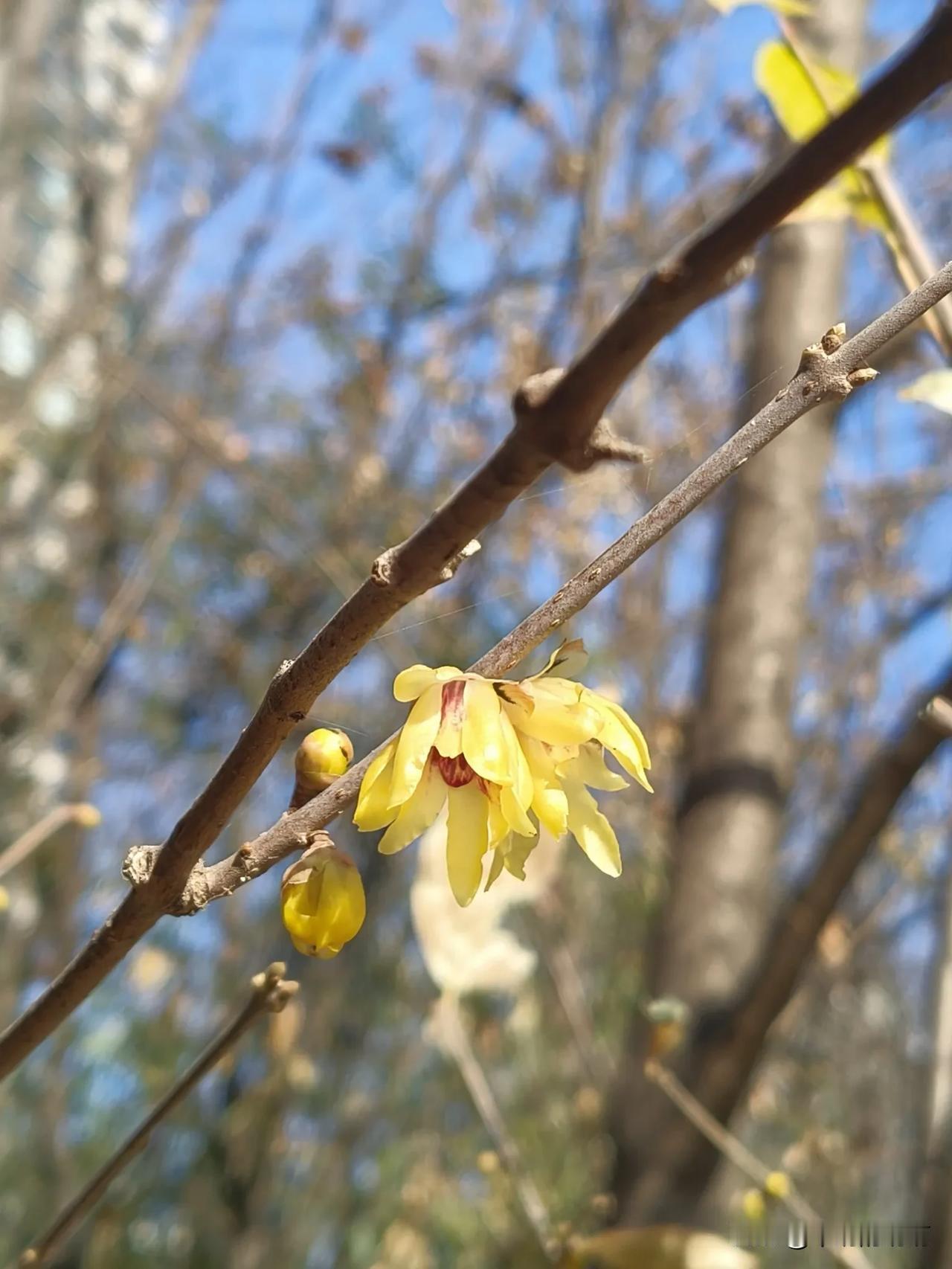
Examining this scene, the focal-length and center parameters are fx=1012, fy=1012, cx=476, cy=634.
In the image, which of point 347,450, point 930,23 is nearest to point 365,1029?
point 347,450

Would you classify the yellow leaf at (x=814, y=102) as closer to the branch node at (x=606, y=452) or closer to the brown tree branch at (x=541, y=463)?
the brown tree branch at (x=541, y=463)

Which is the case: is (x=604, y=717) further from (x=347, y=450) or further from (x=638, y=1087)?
(x=347, y=450)

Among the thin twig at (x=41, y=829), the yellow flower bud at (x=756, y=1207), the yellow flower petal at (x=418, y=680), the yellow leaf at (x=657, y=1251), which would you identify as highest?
the thin twig at (x=41, y=829)

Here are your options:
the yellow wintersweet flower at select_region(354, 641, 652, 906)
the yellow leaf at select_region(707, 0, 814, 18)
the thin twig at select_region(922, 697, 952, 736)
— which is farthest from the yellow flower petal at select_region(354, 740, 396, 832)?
the yellow leaf at select_region(707, 0, 814, 18)

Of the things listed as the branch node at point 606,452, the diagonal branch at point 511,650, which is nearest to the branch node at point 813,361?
the diagonal branch at point 511,650

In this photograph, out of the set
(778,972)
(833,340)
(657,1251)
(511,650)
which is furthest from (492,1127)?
(833,340)

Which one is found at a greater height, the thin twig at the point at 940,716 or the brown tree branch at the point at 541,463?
the thin twig at the point at 940,716
